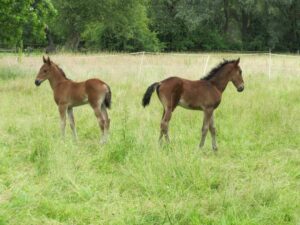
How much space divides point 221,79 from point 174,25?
3663cm

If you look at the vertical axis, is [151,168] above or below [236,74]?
below

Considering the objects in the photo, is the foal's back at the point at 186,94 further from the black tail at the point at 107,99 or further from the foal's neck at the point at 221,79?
the black tail at the point at 107,99

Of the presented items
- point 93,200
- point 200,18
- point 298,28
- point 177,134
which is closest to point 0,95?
point 177,134

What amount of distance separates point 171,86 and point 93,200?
3155mm

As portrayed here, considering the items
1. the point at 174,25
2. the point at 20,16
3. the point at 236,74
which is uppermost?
the point at 174,25

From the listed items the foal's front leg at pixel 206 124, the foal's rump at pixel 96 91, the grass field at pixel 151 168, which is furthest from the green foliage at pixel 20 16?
the foal's front leg at pixel 206 124

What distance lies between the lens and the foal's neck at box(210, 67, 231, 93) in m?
8.01

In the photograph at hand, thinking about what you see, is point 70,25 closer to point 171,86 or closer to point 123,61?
point 123,61

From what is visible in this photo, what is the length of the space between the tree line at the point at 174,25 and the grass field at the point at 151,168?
1963 cm

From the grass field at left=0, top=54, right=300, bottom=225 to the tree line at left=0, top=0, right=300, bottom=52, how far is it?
19.6m

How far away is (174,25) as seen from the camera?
43.6m

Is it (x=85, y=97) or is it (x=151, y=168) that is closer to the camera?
(x=151, y=168)

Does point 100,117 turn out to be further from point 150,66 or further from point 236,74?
point 150,66

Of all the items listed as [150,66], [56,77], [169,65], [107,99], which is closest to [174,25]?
[169,65]
